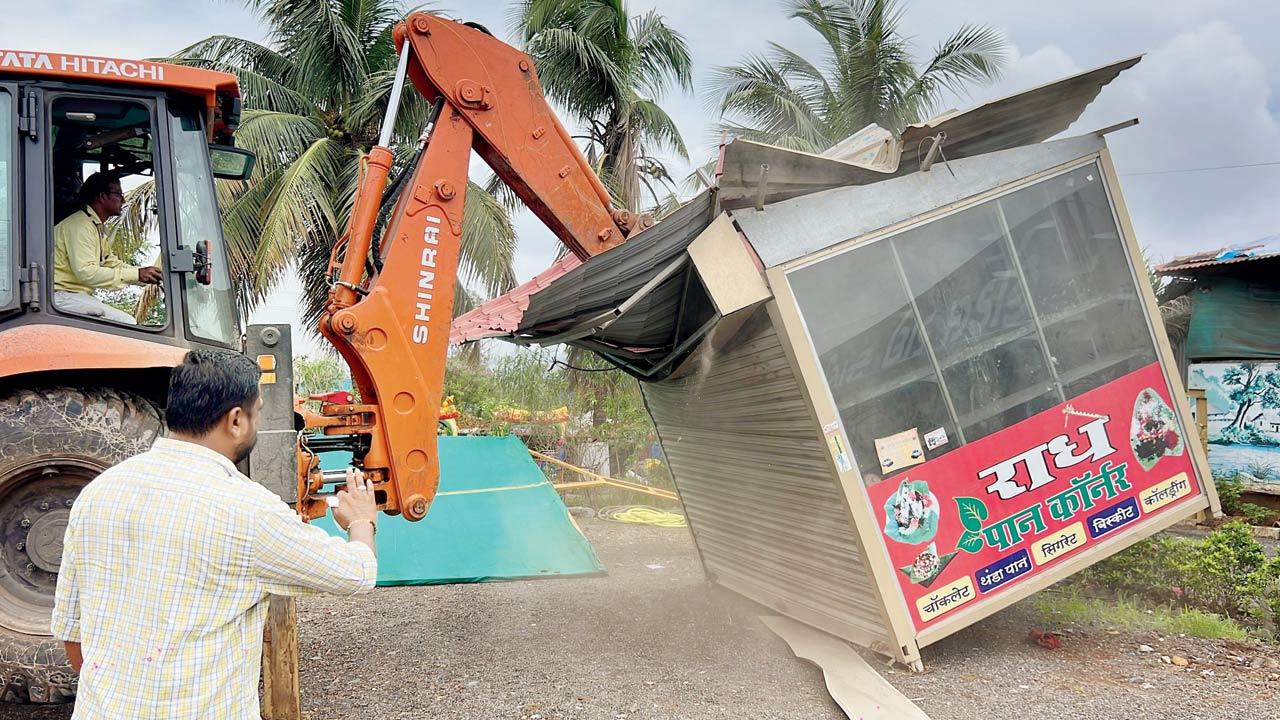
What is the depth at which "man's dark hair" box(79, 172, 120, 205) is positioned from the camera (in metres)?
4.30

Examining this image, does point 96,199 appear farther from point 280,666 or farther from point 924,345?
point 924,345

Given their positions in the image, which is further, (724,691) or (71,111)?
(724,691)

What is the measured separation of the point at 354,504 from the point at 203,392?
485 mm

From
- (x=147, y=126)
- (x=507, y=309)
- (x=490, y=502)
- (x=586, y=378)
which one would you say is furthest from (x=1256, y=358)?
(x=147, y=126)

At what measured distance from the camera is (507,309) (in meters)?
5.29

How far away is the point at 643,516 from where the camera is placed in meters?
11.1

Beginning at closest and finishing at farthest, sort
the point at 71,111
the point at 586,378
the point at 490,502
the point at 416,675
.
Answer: the point at 71,111 → the point at 416,675 → the point at 490,502 → the point at 586,378

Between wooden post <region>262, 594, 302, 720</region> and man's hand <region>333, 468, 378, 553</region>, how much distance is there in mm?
1943

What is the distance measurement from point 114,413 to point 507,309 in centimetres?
215

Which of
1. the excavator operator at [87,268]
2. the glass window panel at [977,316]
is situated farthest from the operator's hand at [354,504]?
the glass window panel at [977,316]

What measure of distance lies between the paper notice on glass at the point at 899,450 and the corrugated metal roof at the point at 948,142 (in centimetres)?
149

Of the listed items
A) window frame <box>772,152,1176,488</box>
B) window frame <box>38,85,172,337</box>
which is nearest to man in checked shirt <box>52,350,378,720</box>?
window frame <box>38,85,172,337</box>

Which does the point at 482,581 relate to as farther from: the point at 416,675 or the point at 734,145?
the point at 734,145

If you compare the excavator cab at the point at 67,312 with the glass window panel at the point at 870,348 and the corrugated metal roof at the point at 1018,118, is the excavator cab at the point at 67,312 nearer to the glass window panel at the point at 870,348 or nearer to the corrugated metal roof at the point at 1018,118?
the glass window panel at the point at 870,348
